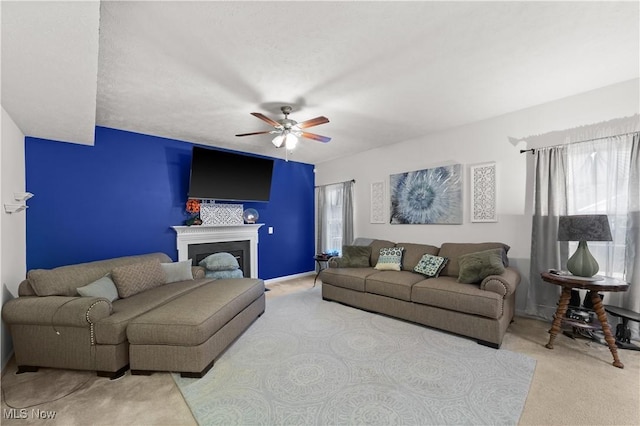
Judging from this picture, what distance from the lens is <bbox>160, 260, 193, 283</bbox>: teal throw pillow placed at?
3454 millimetres

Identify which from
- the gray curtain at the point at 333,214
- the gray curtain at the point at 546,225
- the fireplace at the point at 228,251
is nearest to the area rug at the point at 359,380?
the gray curtain at the point at 546,225

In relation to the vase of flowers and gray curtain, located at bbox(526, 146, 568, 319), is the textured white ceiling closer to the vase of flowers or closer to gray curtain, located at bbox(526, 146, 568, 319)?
gray curtain, located at bbox(526, 146, 568, 319)

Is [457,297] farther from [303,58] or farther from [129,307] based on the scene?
[129,307]

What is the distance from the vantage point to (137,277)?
9.78 feet

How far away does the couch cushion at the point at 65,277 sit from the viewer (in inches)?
95.2

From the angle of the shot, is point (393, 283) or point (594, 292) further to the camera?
point (393, 283)

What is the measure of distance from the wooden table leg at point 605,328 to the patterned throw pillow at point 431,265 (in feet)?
4.69

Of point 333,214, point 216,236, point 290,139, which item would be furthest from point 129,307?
point 333,214

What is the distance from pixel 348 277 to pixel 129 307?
2.60m

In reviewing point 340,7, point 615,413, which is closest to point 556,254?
point 615,413

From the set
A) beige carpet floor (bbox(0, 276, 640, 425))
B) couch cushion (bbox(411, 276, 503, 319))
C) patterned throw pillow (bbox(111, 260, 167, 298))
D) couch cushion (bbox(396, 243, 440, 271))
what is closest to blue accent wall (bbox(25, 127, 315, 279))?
patterned throw pillow (bbox(111, 260, 167, 298))

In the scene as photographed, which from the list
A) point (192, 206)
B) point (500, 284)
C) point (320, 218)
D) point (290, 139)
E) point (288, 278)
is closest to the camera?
point (500, 284)

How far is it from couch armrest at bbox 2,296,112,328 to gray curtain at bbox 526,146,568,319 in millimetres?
4535

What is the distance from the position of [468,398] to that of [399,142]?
378 centimetres
